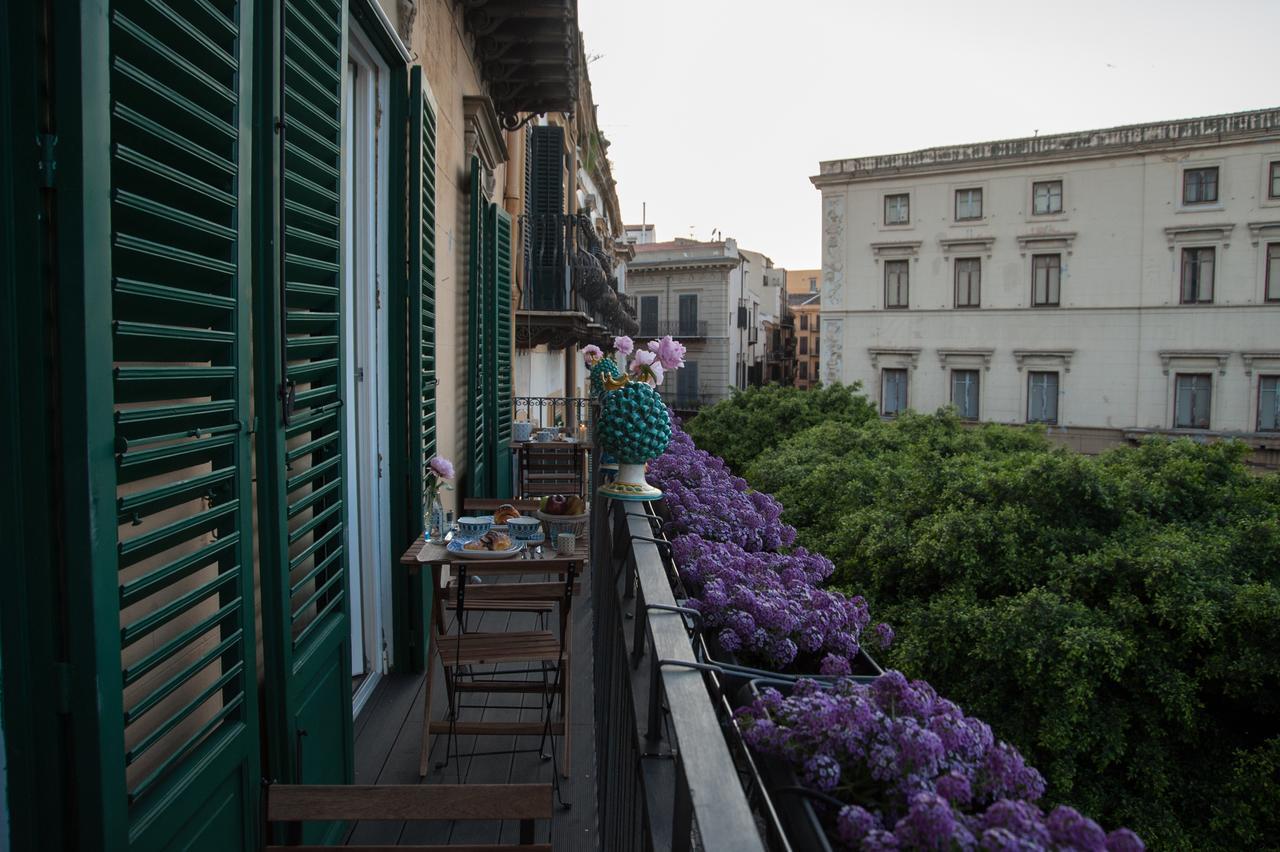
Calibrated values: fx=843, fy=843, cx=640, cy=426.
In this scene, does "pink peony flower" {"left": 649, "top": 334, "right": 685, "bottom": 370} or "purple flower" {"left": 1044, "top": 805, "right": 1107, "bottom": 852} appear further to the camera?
"pink peony flower" {"left": 649, "top": 334, "right": 685, "bottom": 370}

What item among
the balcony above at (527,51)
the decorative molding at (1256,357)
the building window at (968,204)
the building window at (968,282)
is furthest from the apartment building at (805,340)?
the balcony above at (527,51)

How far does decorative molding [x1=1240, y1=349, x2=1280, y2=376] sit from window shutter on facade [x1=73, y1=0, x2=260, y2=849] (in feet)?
95.3

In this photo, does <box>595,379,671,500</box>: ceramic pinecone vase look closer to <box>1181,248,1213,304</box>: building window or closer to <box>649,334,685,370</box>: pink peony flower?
<box>649,334,685,370</box>: pink peony flower

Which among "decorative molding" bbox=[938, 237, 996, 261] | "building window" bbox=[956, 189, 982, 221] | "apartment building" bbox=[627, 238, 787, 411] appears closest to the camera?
"building window" bbox=[956, 189, 982, 221]

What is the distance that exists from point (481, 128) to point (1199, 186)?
998 inches

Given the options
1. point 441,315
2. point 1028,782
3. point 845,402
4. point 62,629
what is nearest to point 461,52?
point 441,315

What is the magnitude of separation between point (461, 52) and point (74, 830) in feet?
20.6

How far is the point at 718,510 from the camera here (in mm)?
3158

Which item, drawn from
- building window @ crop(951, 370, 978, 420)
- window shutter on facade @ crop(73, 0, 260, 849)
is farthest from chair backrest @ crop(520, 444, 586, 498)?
building window @ crop(951, 370, 978, 420)

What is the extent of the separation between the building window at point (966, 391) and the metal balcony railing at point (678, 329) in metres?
14.8

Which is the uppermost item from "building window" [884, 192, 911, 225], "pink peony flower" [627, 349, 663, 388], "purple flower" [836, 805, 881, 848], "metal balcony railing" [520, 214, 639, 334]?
"building window" [884, 192, 911, 225]

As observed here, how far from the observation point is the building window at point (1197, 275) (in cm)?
2491

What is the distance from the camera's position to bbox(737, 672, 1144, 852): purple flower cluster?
97 centimetres

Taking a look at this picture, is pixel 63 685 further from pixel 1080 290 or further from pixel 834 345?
pixel 1080 290
